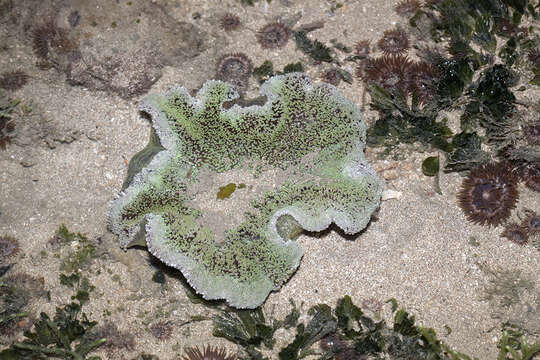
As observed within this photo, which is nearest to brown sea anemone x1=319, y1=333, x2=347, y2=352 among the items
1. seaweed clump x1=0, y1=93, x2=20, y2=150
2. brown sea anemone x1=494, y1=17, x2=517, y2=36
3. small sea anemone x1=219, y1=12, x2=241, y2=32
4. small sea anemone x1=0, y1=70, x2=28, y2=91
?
small sea anemone x1=219, y1=12, x2=241, y2=32

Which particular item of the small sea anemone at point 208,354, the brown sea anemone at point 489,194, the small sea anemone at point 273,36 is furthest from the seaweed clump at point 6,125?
the brown sea anemone at point 489,194

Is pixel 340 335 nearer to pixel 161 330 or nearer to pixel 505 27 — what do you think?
pixel 161 330

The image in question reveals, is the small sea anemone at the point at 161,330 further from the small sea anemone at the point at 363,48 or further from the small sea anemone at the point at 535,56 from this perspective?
the small sea anemone at the point at 535,56

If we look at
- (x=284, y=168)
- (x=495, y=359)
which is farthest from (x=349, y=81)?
(x=495, y=359)

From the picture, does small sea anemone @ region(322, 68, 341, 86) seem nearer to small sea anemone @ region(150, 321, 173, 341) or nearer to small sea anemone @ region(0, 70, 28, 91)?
small sea anemone @ region(150, 321, 173, 341)

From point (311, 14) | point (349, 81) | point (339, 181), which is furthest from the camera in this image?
point (311, 14)

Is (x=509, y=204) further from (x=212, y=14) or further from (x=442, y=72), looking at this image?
(x=212, y=14)
